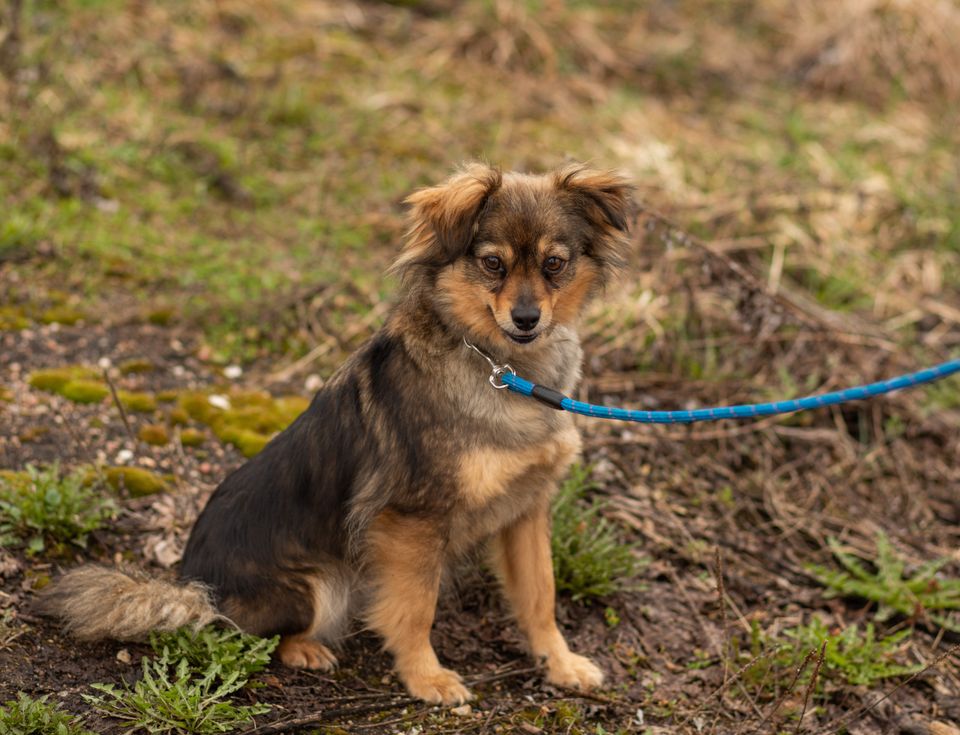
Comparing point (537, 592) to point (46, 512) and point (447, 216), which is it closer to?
point (447, 216)

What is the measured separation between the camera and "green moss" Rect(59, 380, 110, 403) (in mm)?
4723

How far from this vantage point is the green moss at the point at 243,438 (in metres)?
4.74

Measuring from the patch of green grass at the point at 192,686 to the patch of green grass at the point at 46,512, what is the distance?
30.2 inches

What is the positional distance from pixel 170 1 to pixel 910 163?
674cm

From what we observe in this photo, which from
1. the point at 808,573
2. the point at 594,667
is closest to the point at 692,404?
the point at 808,573

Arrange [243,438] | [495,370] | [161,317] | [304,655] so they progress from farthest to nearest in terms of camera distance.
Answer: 1. [161,317]
2. [243,438]
3. [304,655]
4. [495,370]

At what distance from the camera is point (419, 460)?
3.36 m

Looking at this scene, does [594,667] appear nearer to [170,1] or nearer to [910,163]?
[910,163]

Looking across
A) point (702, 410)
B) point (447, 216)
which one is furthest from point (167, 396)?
point (702, 410)

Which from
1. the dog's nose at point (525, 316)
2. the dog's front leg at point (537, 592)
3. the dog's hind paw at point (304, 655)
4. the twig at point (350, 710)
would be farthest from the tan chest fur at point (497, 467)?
the dog's hind paw at point (304, 655)

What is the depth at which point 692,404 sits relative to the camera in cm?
550

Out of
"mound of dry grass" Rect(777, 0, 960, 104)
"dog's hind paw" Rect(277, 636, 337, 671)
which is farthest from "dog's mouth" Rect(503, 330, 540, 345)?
"mound of dry grass" Rect(777, 0, 960, 104)

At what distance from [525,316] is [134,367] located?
2.79m

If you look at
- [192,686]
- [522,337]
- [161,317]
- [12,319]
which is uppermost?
[522,337]
